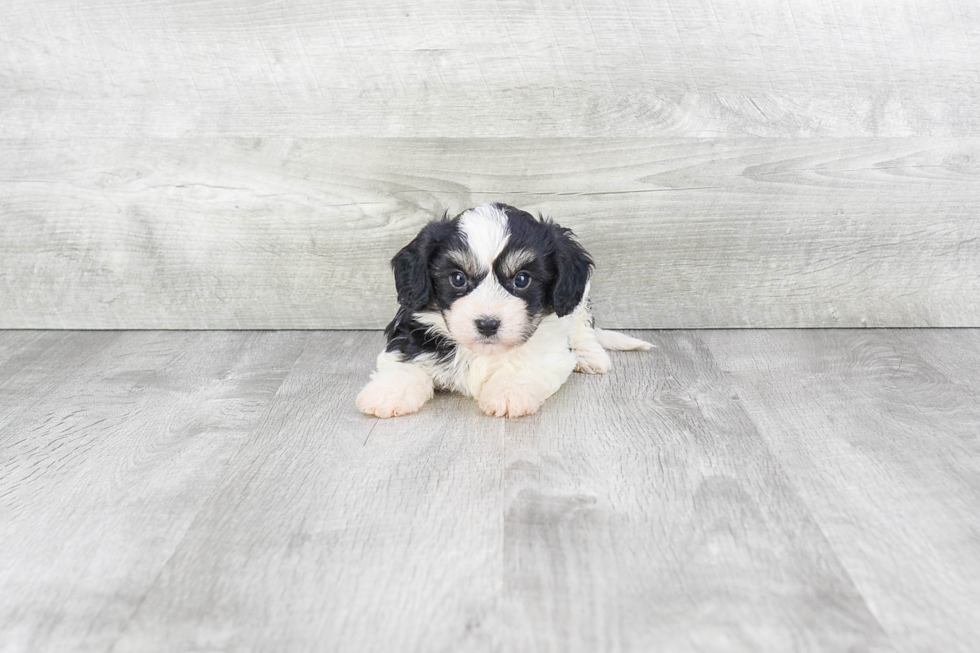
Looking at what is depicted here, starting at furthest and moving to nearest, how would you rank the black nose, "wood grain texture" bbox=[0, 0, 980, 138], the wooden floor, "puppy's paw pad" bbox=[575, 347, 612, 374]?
1. "wood grain texture" bbox=[0, 0, 980, 138]
2. "puppy's paw pad" bbox=[575, 347, 612, 374]
3. the black nose
4. the wooden floor

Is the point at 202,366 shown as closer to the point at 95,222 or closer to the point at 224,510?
the point at 95,222

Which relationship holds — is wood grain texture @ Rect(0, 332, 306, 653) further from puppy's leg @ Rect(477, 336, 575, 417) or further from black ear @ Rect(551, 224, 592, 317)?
black ear @ Rect(551, 224, 592, 317)

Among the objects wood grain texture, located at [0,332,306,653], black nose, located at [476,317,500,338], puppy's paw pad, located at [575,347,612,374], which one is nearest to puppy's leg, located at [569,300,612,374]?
puppy's paw pad, located at [575,347,612,374]

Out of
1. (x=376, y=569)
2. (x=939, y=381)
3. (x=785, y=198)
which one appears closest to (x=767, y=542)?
(x=376, y=569)

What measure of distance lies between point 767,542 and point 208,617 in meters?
0.93

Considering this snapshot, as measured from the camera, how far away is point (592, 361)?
2.52m

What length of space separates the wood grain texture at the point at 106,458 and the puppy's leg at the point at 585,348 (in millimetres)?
840

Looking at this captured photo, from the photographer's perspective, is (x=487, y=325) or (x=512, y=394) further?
(x=512, y=394)

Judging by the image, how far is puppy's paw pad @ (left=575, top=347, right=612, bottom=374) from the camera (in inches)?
99.1

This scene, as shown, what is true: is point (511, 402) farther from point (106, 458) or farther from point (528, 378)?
point (106, 458)

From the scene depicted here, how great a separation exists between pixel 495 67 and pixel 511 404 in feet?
3.78

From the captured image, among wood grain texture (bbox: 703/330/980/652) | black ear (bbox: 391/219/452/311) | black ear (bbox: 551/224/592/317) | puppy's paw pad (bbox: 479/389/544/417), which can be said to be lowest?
wood grain texture (bbox: 703/330/980/652)

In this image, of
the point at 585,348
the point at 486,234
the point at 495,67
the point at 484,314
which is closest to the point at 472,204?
the point at 495,67

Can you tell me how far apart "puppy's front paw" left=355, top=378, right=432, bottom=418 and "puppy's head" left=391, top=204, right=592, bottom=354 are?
193 millimetres
